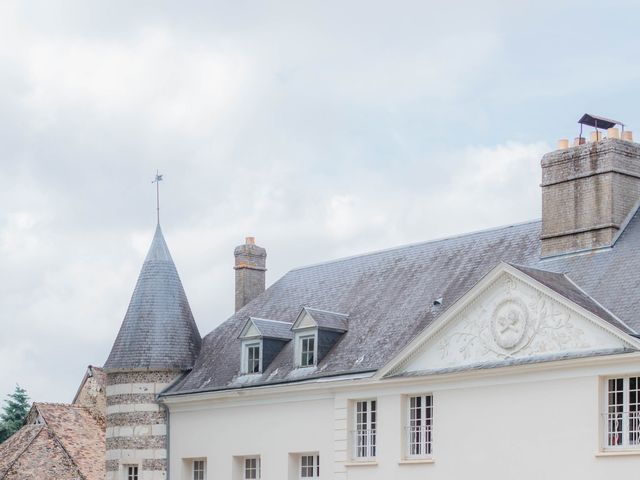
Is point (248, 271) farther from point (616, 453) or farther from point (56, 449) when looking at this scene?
point (616, 453)

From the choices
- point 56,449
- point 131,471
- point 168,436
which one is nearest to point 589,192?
point 168,436

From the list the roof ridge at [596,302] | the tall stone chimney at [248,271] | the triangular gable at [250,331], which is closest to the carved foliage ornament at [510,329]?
the roof ridge at [596,302]

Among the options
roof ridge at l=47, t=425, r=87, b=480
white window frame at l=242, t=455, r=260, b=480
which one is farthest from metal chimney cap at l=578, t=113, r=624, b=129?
roof ridge at l=47, t=425, r=87, b=480

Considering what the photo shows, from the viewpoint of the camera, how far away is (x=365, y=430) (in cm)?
2825

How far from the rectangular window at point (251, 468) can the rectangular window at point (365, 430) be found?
397 cm

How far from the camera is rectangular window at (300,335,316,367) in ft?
100

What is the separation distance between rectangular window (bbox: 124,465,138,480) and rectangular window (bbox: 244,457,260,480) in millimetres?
3907

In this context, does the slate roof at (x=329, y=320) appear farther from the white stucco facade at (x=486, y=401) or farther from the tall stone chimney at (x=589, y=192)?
the tall stone chimney at (x=589, y=192)

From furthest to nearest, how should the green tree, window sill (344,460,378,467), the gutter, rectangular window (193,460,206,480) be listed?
the green tree
rectangular window (193,460,206,480)
the gutter
window sill (344,460,378,467)

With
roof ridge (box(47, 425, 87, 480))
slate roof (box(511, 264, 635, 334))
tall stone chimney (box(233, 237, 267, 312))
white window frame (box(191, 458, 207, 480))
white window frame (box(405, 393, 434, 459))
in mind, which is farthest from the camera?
roof ridge (box(47, 425, 87, 480))

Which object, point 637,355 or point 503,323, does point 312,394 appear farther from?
point 637,355

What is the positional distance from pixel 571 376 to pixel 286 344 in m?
10.5

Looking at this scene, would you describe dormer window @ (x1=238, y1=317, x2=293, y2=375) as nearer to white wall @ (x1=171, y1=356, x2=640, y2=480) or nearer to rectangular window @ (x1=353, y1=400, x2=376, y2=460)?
white wall @ (x1=171, y1=356, x2=640, y2=480)

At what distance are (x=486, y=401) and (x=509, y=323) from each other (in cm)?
170
